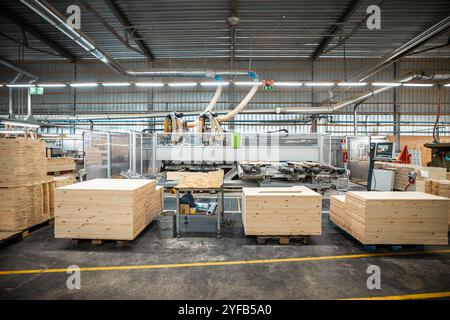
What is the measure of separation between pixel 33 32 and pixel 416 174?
18.7m

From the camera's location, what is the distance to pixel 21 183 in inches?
193

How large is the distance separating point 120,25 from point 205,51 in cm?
485

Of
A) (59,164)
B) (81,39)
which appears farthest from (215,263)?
(81,39)

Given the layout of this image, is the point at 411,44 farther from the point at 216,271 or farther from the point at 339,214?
the point at 216,271

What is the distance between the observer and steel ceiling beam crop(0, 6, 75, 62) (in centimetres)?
1043

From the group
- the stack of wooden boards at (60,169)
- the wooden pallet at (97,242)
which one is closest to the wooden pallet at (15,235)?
the wooden pallet at (97,242)

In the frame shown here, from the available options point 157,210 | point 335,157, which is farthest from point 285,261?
point 335,157

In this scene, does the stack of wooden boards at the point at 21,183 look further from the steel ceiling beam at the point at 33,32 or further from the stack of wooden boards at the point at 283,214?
the steel ceiling beam at the point at 33,32

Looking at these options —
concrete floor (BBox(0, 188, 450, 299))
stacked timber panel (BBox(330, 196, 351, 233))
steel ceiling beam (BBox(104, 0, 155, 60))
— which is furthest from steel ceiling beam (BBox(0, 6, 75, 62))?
stacked timber panel (BBox(330, 196, 351, 233))

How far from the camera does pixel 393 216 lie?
4.23 metres

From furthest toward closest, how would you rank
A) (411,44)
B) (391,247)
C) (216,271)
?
(411,44) → (391,247) → (216,271)

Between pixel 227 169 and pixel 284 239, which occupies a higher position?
pixel 227 169

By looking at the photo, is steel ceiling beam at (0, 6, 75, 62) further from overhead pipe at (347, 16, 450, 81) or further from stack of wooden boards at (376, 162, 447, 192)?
stack of wooden boards at (376, 162, 447, 192)

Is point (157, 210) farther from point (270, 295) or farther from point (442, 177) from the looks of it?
point (442, 177)
